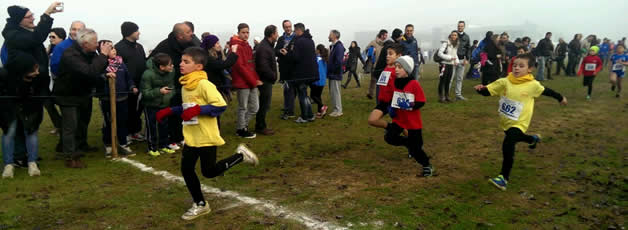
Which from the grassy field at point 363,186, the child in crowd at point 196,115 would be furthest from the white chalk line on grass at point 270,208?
the child in crowd at point 196,115

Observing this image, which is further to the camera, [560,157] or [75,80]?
[560,157]

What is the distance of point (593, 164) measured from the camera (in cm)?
652

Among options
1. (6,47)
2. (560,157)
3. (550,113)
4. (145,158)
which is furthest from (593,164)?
(6,47)

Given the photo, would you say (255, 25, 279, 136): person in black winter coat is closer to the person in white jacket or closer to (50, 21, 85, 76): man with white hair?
(50, 21, 85, 76): man with white hair

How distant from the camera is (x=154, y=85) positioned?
7031 mm

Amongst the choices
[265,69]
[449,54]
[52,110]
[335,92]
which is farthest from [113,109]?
[449,54]

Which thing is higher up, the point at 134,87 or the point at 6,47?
the point at 6,47

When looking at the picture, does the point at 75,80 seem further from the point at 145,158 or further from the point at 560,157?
the point at 560,157

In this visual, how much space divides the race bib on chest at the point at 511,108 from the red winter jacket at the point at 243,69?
180 inches

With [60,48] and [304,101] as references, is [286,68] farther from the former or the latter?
[60,48]

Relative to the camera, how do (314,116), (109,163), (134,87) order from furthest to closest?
1. (314,116)
2. (134,87)
3. (109,163)

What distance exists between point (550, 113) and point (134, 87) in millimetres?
10021

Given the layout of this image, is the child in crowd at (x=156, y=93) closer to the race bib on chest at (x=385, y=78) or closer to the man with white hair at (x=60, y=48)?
the man with white hair at (x=60, y=48)

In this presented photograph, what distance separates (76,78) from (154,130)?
4.96 ft
